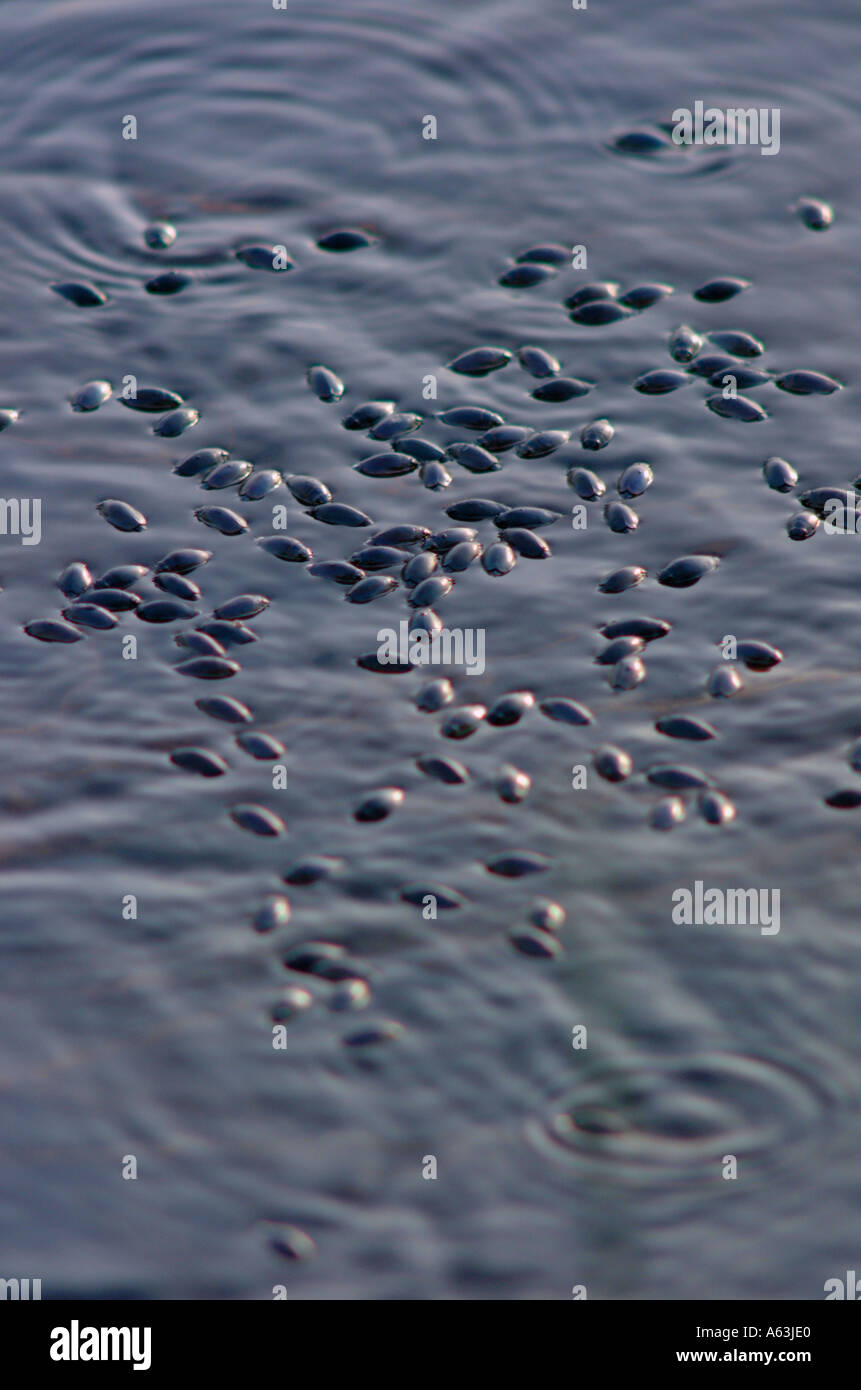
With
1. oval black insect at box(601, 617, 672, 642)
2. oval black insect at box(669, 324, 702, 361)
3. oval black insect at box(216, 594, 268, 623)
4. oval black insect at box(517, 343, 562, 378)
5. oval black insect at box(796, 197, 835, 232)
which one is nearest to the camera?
oval black insect at box(601, 617, 672, 642)

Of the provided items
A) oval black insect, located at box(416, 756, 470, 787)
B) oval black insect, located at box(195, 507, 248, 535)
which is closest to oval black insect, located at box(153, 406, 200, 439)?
oval black insect, located at box(195, 507, 248, 535)

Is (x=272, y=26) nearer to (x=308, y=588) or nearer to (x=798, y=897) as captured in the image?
(x=308, y=588)

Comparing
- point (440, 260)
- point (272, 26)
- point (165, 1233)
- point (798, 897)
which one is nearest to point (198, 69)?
point (272, 26)

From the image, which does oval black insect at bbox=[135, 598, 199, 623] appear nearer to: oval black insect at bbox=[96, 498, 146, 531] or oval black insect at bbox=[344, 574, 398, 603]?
oval black insect at bbox=[96, 498, 146, 531]

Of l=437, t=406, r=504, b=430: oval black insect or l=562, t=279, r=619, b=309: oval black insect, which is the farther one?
l=562, t=279, r=619, b=309: oval black insect

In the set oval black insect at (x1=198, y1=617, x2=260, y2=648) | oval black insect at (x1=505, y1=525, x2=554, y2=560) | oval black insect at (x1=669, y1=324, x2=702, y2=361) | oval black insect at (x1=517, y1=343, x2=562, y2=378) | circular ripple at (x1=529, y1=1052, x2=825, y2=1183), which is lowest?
circular ripple at (x1=529, y1=1052, x2=825, y2=1183)

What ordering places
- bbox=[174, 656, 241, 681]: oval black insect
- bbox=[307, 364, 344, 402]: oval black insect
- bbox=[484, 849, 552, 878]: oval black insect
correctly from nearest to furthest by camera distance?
bbox=[484, 849, 552, 878]: oval black insect, bbox=[174, 656, 241, 681]: oval black insect, bbox=[307, 364, 344, 402]: oval black insect

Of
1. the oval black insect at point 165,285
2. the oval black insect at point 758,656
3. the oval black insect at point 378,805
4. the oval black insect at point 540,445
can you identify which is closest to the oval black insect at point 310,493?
the oval black insect at point 540,445

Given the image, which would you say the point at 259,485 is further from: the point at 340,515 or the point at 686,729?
the point at 686,729
